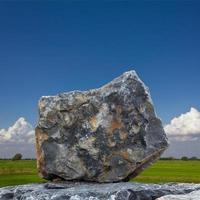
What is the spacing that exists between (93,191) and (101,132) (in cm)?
154

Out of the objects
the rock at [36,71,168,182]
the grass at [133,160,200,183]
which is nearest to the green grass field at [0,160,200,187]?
the grass at [133,160,200,183]

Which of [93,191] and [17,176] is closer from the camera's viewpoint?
[93,191]

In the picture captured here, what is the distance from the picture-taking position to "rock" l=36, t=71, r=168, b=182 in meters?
11.6

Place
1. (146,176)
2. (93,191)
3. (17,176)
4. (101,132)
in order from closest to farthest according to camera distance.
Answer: (93,191) → (101,132) → (146,176) → (17,176)

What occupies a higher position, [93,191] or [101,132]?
[101,132]

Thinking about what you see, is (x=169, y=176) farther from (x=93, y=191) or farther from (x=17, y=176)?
(x=93, y=191)

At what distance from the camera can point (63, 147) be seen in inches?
463

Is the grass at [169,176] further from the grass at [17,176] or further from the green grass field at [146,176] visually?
the grass at [17,176]

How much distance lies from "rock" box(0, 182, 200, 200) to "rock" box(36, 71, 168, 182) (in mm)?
451

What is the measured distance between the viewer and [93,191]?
10727 mm

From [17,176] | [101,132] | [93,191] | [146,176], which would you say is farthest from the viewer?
[17,176]

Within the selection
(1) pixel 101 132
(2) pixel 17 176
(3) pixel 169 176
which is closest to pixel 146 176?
(3) pixel 169 176

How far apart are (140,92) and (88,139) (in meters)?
1.76

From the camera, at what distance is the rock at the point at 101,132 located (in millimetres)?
11555
